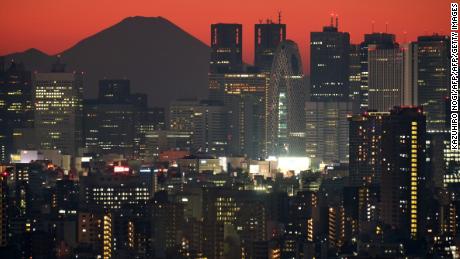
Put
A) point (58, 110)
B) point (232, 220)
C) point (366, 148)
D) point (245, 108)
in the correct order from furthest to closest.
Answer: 1. point (245, 108)
2. point (58, 110)
3. point (366, 148)
4. point (232, 220)

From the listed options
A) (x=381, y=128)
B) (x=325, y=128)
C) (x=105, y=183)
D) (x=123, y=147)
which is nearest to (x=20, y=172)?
(x=105, y=183)

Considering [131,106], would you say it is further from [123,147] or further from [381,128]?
[381,128]

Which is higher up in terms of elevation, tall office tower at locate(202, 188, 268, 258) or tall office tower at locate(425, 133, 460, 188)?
tall office tower at locate(425, 133, 460, 188)

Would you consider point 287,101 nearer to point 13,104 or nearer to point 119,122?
point 119,122

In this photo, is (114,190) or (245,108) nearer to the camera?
(114,190)

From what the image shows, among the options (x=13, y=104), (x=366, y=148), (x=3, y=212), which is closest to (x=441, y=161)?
(x=366, y=148)

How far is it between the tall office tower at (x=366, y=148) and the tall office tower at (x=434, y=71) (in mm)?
6863

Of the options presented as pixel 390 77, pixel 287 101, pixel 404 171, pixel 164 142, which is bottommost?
pixel 164 142

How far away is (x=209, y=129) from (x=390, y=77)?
12.4m

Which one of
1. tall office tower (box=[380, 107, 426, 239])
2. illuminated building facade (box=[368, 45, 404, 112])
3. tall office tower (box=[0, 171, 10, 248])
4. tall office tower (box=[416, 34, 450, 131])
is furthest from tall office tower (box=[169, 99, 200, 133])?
tall office tower (box=[0, 171, 10, 248])

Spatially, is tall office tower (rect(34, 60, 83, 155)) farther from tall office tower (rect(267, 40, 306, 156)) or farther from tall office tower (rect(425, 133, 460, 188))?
tall office tower (rect(425, 133, 460, 188))

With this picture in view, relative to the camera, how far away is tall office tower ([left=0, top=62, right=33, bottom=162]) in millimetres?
86500

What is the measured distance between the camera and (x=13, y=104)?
294 ft

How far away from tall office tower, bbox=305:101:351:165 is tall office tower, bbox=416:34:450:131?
696 centimetres
